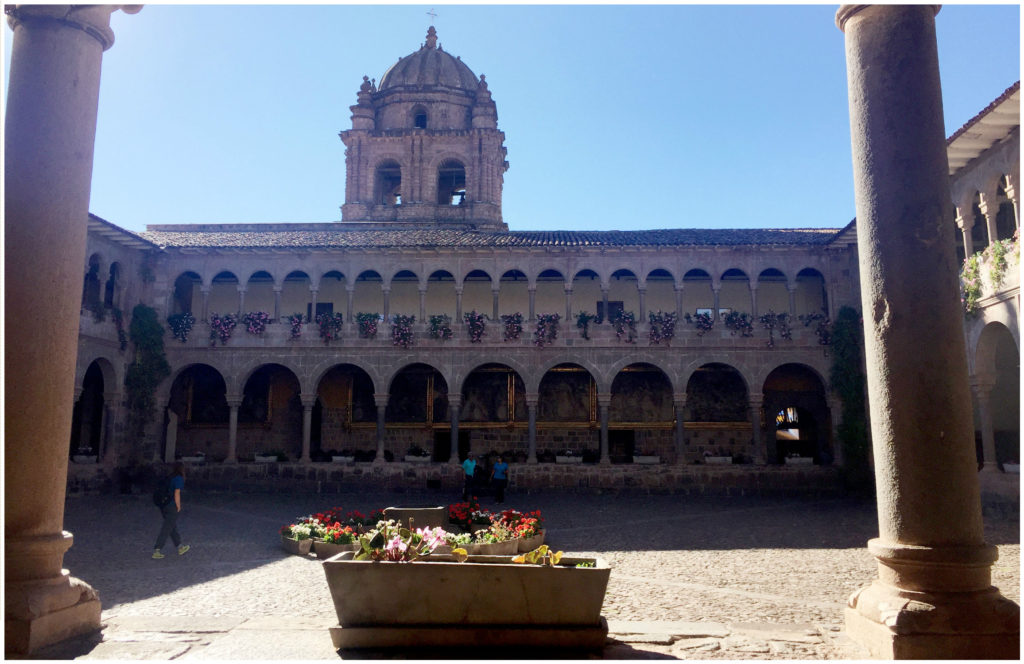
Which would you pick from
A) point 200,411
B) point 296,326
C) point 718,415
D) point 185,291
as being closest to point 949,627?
point 718,415

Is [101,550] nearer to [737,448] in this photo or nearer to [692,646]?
[692,646]

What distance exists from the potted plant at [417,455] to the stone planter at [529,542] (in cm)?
1031

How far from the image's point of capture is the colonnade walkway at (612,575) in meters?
5.50

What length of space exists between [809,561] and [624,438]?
1406 centimetres

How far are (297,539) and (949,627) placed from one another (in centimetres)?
951

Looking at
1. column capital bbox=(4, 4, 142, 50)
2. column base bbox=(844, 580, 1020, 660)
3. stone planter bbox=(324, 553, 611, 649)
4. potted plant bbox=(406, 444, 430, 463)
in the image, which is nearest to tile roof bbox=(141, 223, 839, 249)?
Result: potted plant bbox=(406, 444, 430, 463)

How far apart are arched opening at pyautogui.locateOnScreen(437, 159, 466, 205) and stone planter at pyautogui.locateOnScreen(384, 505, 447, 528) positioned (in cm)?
2183

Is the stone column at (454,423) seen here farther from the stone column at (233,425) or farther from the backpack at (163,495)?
the backpack at (163,495)

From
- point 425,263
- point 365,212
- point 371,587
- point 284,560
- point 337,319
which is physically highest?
point 365,212

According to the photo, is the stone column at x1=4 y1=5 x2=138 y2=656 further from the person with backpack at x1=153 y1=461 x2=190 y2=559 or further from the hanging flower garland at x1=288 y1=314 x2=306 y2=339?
the hanging flower garland at x1=288 y1=314 x2=306 y2=339

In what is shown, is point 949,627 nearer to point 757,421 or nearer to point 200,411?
point 757,421

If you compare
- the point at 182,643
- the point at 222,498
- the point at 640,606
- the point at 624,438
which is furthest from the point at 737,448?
the point at 182,643

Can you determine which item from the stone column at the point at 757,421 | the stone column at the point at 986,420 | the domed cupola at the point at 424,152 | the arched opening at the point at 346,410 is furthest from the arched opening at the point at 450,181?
the stone column at the point at 986,420

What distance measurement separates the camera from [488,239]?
23625 millimetres
